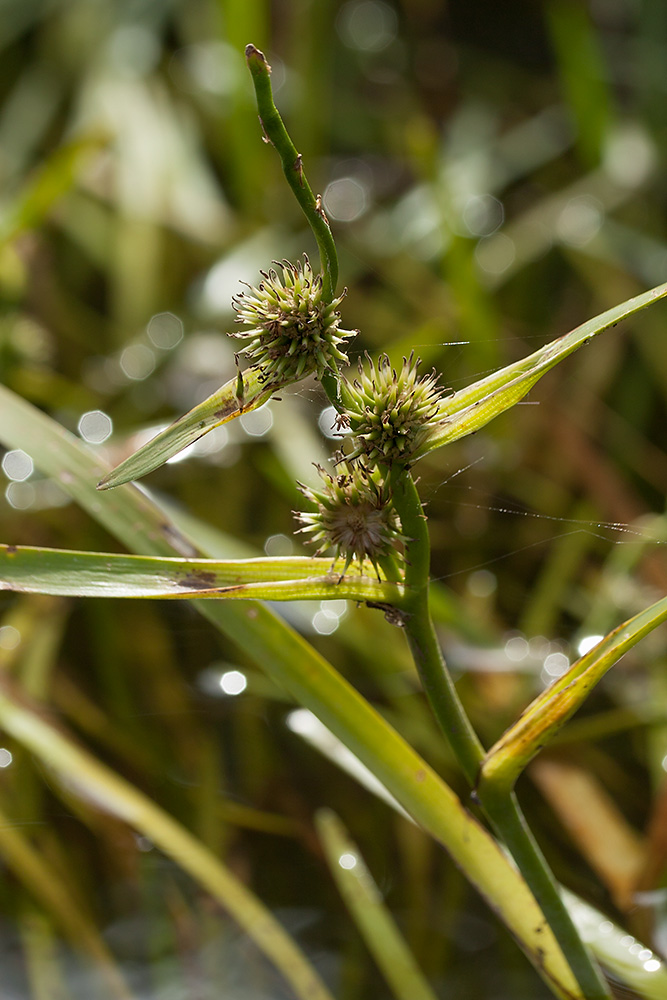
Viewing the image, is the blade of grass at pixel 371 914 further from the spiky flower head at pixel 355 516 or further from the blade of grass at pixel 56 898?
the spiky flower head at pixel 355 516

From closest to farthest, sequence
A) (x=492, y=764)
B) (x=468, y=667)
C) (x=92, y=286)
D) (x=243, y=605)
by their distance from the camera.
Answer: (x=492, y=764)
(x=243, y=605)
(x=468, y=667)
(x=92, y=286)

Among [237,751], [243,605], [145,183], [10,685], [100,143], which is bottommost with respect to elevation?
[243,605]

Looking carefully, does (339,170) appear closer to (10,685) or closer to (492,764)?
(10,685)

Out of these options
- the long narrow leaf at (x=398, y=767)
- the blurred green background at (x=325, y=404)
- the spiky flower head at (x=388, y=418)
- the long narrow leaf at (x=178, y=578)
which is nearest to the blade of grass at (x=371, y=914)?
the blurred green background at (x=325, y=404)

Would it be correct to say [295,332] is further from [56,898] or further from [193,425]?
[56,898]

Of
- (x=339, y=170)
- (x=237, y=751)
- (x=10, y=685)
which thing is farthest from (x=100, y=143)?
(x=237, y=751)

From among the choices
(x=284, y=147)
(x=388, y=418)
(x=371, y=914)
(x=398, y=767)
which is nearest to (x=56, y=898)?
(x=371, y=914)

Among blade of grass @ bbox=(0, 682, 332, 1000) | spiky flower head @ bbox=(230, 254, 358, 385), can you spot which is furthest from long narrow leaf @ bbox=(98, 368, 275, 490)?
blade of grass @ bbox=(0, 682, 332, 1000)
